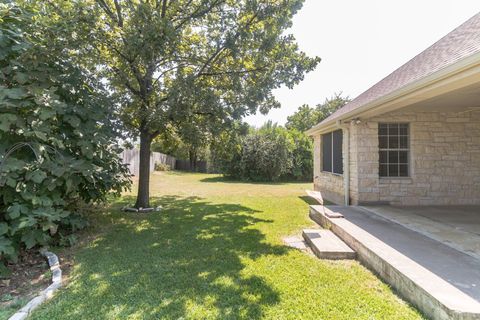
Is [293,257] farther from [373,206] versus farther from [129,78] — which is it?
[129,78]

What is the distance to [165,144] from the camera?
9711mm

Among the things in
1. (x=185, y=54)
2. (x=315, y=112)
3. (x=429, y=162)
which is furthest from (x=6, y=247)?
(x=315, y=112)

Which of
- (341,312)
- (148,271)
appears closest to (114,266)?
(148,271)

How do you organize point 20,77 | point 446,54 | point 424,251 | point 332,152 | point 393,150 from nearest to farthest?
point 20,77
point 424,251
point 446,54
point 393,150
point 332,152

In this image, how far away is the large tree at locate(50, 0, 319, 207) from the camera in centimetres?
554

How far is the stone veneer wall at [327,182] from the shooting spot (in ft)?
28.5

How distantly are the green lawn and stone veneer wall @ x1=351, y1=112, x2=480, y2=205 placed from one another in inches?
117

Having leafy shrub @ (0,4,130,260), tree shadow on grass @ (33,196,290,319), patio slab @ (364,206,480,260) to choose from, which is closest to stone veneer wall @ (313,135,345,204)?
patio slab @ (364,206,480,260)

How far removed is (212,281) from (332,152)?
24.1ft

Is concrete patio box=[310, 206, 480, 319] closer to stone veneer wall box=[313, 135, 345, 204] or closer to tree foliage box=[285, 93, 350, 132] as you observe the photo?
stone veneer wall box=[313, 135, 345, 204]

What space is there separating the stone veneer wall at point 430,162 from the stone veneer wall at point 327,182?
119cm

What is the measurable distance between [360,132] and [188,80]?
4687 millimetres

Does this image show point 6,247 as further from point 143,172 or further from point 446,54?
point 446,54

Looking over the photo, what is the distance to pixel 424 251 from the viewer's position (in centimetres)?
367
